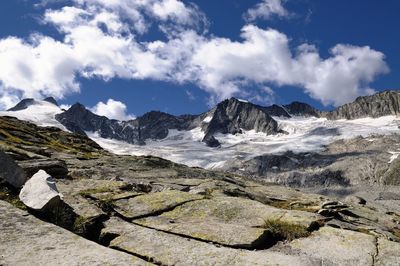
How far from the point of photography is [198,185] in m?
33.5

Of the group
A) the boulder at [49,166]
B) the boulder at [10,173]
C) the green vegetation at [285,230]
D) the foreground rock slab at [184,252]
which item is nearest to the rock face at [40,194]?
the boulder at [10,173]

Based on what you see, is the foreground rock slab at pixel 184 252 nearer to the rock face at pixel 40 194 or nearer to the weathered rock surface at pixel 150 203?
the rock face at pixel 40 194

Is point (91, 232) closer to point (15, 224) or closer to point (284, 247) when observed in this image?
point (15, 224)

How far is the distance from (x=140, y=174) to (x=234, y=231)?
2842cm

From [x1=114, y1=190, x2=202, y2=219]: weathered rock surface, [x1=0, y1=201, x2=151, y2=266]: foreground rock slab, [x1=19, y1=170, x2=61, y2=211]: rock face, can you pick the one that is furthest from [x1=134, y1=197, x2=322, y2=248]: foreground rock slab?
[x1=0, y1=201, x2=151, y2=266]: foreground rock slab

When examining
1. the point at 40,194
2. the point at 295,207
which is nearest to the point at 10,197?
the point at 40,194

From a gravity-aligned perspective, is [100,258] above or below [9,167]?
below

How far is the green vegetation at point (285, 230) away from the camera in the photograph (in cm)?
1742

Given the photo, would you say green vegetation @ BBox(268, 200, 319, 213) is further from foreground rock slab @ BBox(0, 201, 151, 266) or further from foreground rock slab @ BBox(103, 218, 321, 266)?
foreground rock slab @ BBox(0, 201, 151, 266)

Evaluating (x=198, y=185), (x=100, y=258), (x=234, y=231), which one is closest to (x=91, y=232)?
(x=100, y=258)

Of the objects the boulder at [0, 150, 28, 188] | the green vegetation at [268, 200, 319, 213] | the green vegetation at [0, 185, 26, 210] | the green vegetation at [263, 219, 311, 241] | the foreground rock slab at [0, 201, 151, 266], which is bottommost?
the foreground rock slab at [0, 201, 151, 266]

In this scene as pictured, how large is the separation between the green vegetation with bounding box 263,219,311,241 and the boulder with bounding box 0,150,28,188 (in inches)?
421

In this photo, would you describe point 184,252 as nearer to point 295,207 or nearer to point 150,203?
point 150,203

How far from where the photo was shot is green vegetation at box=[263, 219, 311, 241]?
17.4 metres
